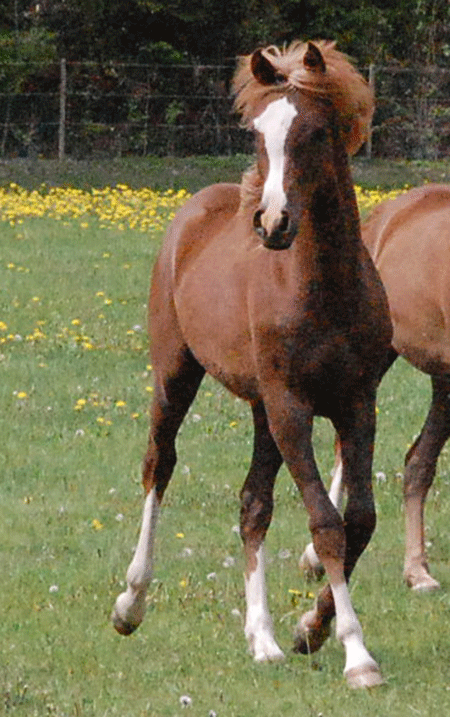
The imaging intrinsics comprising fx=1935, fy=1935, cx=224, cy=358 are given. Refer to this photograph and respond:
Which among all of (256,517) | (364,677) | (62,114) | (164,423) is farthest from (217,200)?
(62,114)

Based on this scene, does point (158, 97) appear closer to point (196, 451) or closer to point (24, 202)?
point (24, 202)

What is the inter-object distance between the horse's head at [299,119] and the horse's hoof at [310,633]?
1.61 metres

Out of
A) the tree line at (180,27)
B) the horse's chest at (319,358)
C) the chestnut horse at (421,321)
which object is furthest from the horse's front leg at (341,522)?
the tree line at (180,27)

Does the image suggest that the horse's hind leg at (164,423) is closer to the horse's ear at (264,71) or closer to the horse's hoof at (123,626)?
the horse's hoof at (123,626)

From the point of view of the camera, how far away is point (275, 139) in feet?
22.7

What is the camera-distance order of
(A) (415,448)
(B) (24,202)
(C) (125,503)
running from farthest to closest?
(B) (24,202)
(C) (125,503)
(A) (415,448)

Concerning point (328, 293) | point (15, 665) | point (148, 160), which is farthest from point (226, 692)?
point (148, 160)

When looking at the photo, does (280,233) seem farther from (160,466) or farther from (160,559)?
(160,559)

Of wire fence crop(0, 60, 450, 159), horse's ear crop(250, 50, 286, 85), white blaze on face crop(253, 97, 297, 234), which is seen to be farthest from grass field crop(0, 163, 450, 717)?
wire fence crop(0, 60, 450, 159)

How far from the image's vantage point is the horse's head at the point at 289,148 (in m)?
6.77

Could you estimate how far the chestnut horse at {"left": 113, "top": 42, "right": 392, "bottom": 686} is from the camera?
275 inches

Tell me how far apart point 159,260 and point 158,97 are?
2989cm

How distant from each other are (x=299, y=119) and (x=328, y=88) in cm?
19

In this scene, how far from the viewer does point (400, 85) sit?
3922cm
